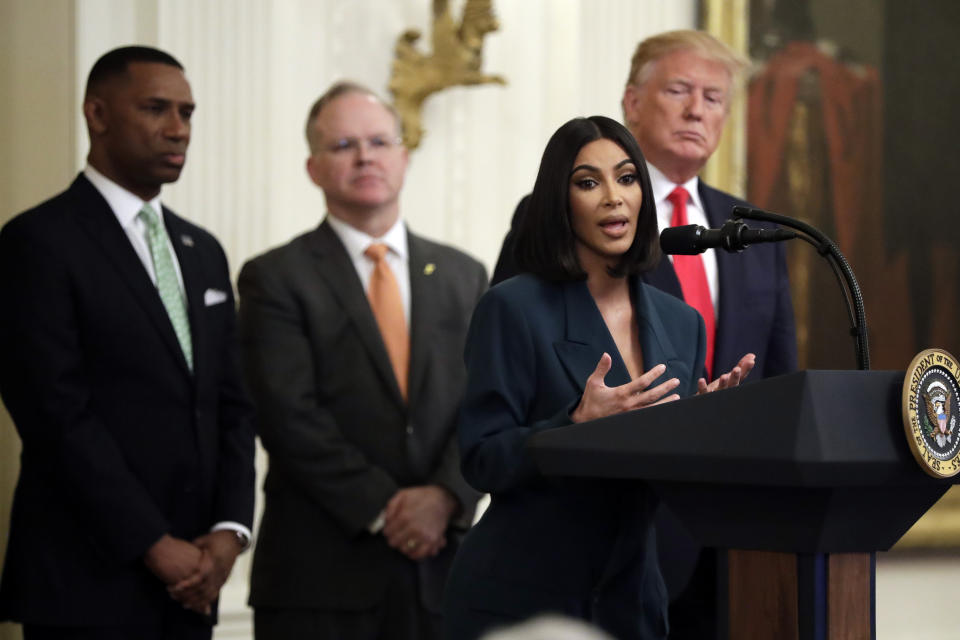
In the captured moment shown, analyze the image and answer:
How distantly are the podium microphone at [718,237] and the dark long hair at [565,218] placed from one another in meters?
0.14

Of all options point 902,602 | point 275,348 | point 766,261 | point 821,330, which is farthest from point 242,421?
point 902,602

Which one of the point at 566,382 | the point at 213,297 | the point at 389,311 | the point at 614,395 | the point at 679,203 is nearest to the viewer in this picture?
the point at 614,395

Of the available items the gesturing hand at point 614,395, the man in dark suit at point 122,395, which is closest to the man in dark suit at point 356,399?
the man in dark suit at point 122,395

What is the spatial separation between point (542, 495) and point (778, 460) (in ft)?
2.38

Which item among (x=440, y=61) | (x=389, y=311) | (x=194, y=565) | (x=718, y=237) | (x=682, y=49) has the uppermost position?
(x=440, y=61)

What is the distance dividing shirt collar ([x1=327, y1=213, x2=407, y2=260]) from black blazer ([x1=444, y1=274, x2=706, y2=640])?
71.9 inches

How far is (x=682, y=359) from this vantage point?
103 inches

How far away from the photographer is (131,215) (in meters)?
3.69

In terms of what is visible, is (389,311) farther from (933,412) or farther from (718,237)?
(933,412)

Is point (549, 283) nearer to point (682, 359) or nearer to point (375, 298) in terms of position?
point (682, 359)

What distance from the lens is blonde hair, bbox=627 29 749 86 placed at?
145 inches

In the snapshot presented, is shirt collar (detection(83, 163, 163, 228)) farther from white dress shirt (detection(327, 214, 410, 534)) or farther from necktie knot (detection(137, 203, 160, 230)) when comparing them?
white dress shirt (detection(327, 214, 410, 534))

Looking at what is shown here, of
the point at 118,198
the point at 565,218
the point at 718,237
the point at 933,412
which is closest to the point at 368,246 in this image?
the point at 118,198

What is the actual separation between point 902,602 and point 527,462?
5341mm
